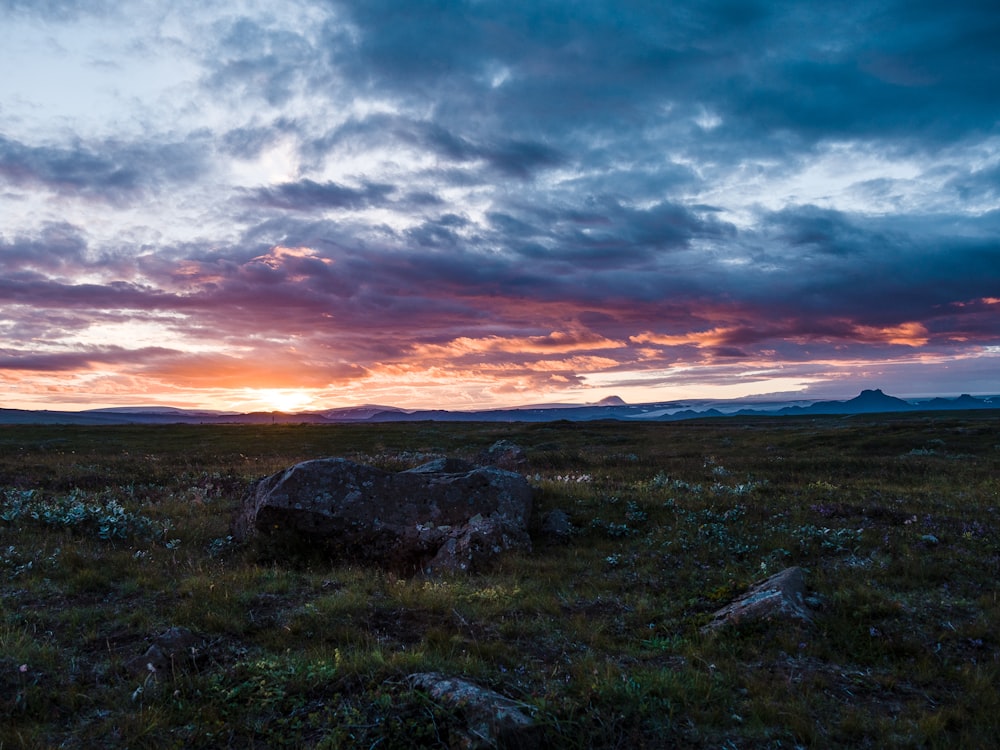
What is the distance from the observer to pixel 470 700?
17.5ft

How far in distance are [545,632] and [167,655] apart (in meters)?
4.50

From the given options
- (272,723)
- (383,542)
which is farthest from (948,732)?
(383,542)

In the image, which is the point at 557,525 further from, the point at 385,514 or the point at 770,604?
the point at 770,604

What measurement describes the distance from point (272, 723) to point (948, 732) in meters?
6.48

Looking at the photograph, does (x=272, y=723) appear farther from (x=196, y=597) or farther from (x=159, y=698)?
(x=196, y=597)

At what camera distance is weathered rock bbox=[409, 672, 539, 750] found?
4945 millimetres

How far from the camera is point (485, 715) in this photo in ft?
16.8

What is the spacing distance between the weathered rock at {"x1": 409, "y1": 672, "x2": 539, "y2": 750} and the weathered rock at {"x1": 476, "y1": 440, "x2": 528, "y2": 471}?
24412mm

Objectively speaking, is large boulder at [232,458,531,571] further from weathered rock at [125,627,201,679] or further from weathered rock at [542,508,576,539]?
weathered rock at [125,627,201,679]

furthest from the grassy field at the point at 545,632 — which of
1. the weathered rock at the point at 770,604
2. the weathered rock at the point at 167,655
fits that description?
the weathered rock at the point at 770,604

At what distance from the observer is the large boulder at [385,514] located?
41.2 ft

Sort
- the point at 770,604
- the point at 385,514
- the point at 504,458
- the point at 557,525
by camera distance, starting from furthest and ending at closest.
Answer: the point at 504,458
the point at 557,525
the point at 385,514
the point at 770,604

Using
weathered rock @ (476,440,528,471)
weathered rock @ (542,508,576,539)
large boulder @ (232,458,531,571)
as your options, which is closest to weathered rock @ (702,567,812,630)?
large boulder @ (232,458,531,571)

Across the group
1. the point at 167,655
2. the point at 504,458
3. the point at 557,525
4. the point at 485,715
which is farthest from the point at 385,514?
the point at 504,458
